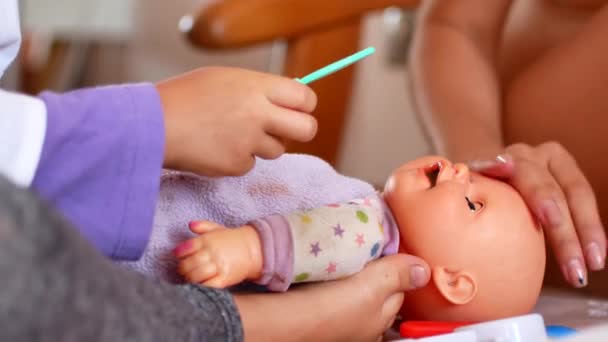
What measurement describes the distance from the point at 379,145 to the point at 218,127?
4.27 feet

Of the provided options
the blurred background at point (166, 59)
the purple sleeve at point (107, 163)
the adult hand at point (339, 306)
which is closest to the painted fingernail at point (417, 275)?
the adult hand at point (339, 306)

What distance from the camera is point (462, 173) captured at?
659 mm

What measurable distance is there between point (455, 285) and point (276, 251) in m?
0.17

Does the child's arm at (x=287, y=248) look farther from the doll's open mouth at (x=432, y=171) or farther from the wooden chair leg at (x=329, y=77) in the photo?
the wooden chair leg at (x=329, y=77)

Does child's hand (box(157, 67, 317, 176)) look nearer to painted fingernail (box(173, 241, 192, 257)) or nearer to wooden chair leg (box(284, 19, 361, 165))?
painted fingernail (box(173, 241, 192, 257))

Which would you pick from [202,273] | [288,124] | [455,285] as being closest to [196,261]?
[202,273]

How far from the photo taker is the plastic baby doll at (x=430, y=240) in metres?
0.57

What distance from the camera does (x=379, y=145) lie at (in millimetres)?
1834

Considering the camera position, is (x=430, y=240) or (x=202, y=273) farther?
(x=430, y=240)

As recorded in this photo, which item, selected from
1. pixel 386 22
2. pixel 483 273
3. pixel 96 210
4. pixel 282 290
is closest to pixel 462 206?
pixel 483 273

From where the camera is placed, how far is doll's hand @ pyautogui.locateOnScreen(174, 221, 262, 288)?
54cm

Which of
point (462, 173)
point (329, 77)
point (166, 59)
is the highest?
point (462, 173)

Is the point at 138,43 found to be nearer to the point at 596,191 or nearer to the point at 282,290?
the point at 596,191

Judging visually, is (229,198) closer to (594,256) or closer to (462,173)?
(462,173)
